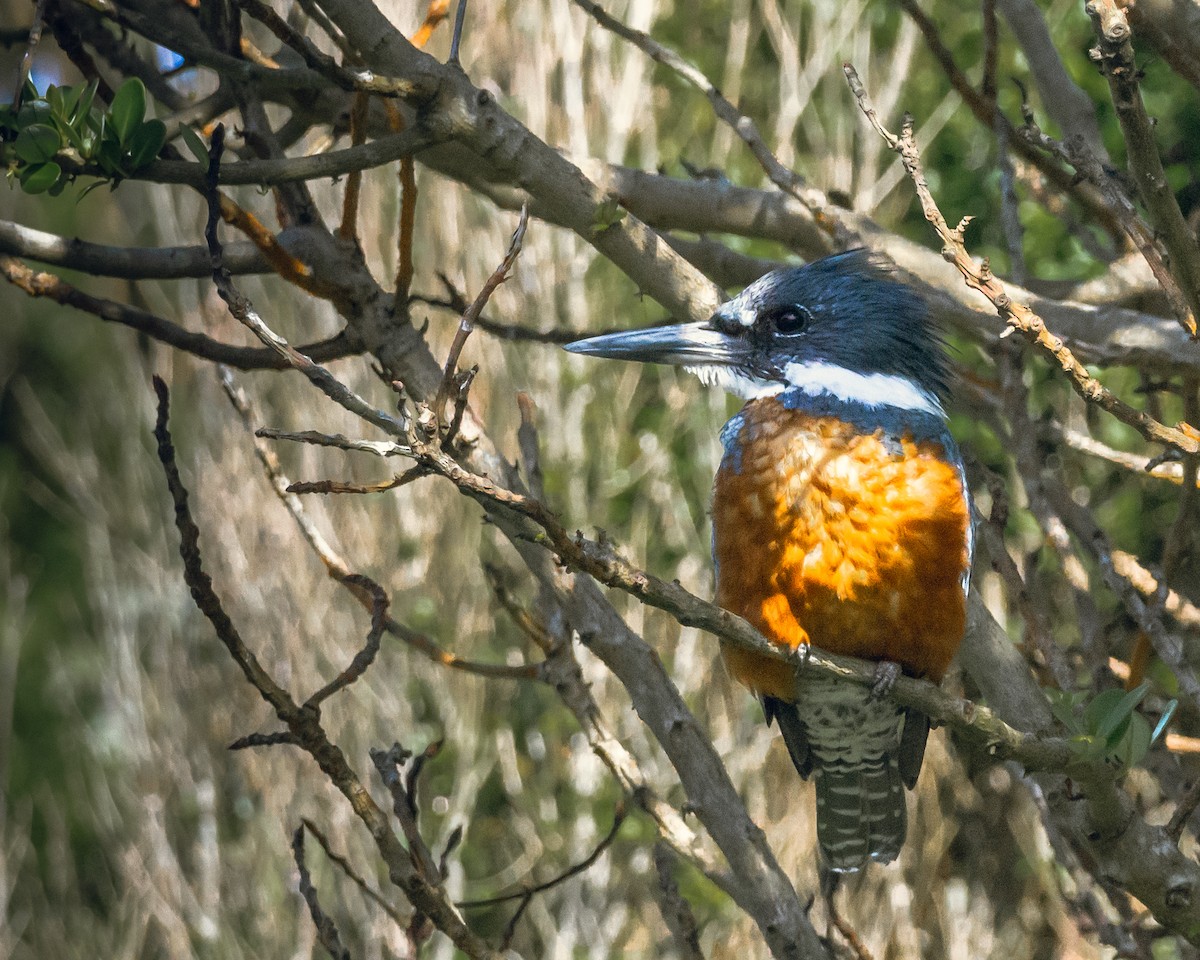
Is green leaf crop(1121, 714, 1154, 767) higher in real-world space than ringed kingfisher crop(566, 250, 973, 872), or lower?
lower

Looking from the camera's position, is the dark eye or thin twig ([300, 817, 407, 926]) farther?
the dark eye

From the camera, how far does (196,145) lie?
72.6 inches

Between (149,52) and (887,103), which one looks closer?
(149,52)

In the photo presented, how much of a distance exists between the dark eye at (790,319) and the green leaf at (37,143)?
1284 millimetres

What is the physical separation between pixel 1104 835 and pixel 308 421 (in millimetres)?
4133

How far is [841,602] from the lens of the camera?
2.10 metres

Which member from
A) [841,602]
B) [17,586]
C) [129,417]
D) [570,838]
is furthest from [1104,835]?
[17,586]

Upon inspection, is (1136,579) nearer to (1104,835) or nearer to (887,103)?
(1104,835)

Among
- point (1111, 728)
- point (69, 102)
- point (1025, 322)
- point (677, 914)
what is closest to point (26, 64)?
point (69, 102)

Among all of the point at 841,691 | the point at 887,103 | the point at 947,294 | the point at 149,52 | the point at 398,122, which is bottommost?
the point at 841,691

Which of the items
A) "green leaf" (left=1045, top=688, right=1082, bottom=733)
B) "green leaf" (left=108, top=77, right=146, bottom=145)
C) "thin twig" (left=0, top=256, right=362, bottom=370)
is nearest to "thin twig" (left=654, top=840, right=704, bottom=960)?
"green leaf" (left=1045, top=688, right=1082, bottom=733)

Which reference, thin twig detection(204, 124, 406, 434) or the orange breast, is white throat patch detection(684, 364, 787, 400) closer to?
the orange breast

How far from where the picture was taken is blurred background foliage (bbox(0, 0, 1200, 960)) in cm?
478

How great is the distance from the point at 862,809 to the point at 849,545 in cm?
73
